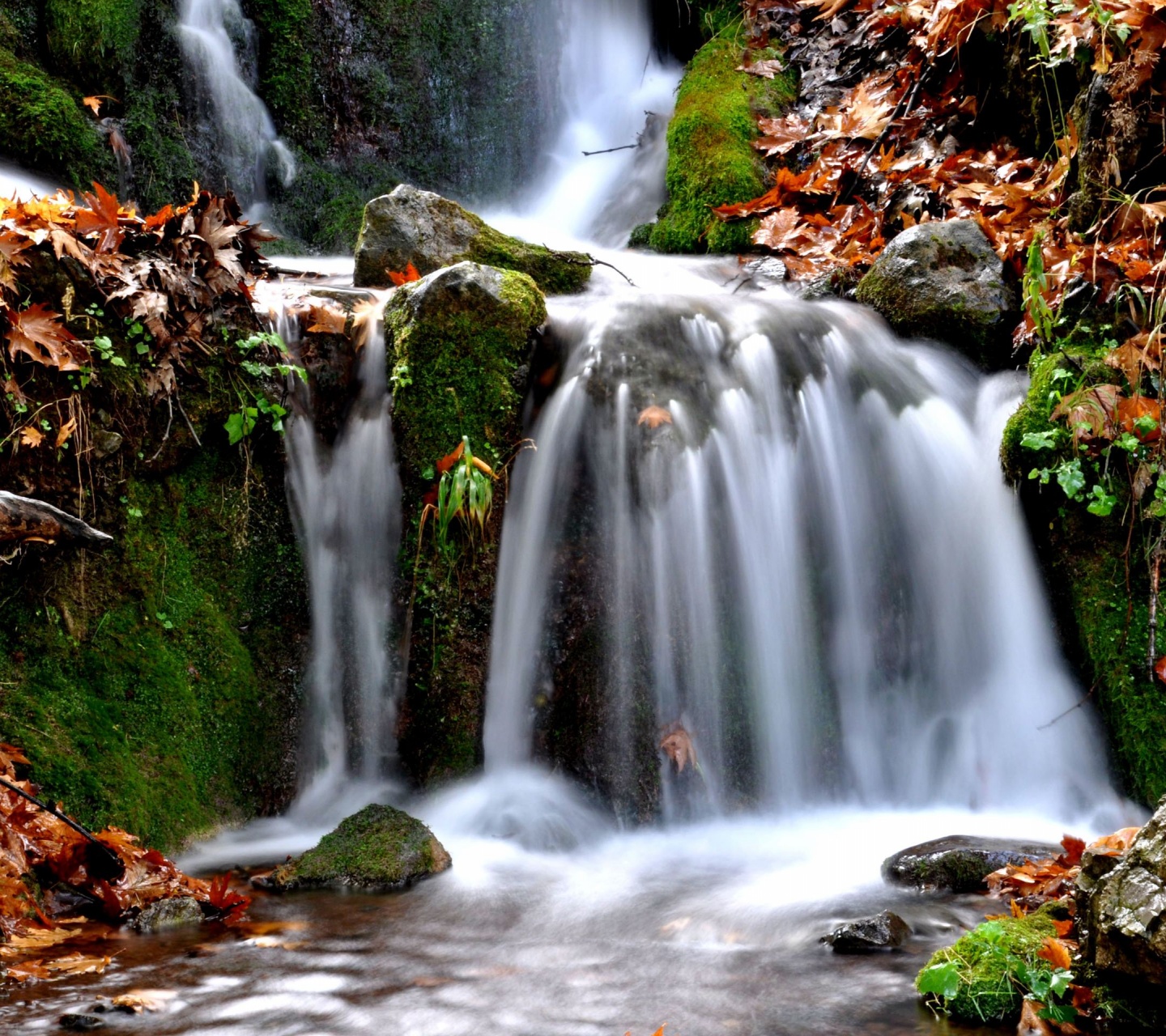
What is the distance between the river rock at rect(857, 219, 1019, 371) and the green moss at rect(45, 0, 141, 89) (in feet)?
19.9

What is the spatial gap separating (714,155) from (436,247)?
3.12m

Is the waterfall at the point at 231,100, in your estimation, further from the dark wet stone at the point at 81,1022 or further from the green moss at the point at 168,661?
the dark wet stone at the point at 81,1022

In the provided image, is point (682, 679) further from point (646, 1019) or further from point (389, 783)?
point (646, 1019)

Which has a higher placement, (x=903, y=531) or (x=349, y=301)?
(x=349, y=301)

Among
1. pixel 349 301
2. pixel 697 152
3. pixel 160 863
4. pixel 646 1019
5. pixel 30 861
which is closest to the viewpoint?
pixel 646 1019

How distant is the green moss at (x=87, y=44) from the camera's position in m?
7.94

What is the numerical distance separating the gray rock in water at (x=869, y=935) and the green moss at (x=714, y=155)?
5.72 meters

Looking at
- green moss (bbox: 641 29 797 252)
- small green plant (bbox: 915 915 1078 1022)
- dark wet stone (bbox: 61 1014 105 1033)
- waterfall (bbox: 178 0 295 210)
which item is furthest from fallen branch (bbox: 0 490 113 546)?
waterfall (bbox: 178 0 295 210)

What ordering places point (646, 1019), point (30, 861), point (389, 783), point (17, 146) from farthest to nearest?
point (17, 146)
point (389, 783)
point (30, 861)
point (646, 1019)

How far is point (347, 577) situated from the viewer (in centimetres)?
480

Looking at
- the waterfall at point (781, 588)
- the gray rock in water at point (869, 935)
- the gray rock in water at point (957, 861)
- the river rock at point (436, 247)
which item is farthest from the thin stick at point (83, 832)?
the river rock at point (436, 247)

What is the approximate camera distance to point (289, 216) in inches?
344

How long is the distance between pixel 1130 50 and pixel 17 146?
683 cm

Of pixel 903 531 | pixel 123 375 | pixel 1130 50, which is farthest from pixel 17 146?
pixel 1130 50
